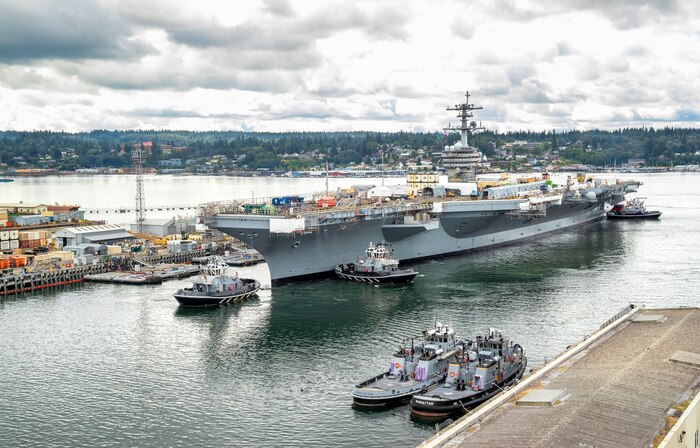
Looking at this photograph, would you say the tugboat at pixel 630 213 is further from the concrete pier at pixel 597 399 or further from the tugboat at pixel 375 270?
the concrete pier at pixel 597 399

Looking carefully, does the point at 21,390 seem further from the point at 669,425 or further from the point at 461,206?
the point at 461,206

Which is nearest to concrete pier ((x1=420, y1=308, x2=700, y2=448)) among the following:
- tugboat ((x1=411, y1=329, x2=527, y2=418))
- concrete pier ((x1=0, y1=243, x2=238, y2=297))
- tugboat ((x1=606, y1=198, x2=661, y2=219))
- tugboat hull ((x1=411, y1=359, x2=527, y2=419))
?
tugboat ((x1=411, y1=329, x2=527, y2=418))

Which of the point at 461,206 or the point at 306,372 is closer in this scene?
the point at 306,372

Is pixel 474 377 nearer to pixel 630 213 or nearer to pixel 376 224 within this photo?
pixel 376 224

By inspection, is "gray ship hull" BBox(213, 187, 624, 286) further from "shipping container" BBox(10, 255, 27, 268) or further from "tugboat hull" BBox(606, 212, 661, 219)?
"tugboat hull" BBox(606, 212, 661, 219)

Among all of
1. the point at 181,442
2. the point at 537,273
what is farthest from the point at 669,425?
the point at 537,273

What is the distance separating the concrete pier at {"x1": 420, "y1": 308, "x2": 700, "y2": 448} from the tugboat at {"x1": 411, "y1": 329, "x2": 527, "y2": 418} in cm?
208

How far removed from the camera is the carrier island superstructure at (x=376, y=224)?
116 ft

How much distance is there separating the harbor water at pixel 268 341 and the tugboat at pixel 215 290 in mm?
660

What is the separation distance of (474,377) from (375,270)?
18.0 meters

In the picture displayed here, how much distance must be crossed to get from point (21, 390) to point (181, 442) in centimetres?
697

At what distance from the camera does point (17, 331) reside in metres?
29.7

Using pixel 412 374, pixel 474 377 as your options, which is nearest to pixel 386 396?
pixel 412 374

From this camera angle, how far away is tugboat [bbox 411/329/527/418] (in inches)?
737
